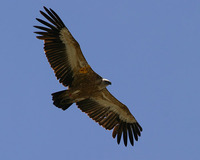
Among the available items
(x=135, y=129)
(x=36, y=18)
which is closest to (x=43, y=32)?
(x=36, y=18)

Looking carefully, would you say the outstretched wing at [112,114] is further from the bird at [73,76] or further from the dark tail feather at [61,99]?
the dark tail feather at [61,99]

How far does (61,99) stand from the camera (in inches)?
671

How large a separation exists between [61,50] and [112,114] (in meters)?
3.47

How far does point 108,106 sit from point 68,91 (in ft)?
7.25

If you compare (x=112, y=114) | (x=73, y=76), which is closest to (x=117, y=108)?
(x=112, y=114)

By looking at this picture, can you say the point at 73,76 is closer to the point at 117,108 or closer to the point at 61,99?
the point at 61,99

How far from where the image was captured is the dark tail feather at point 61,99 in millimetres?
16922

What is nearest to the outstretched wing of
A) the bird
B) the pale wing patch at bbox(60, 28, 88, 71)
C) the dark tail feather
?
the bird

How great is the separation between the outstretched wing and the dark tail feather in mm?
1099

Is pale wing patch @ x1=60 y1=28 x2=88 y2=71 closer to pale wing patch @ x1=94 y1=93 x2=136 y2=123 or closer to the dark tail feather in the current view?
the dark tail feather

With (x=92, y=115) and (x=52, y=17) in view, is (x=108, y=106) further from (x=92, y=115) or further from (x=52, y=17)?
(x=52, y=17)

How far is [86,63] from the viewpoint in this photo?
17.1 m

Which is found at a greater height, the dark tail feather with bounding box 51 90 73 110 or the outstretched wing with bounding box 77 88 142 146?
the dark tail feather with bounding box 51 90 73 110

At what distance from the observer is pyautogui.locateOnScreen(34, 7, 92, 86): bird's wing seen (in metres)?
16.7
